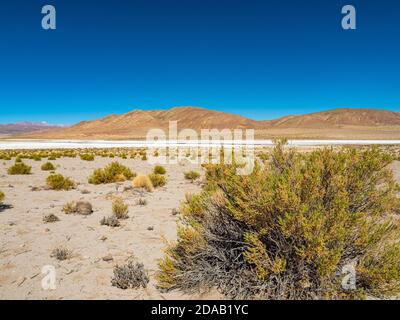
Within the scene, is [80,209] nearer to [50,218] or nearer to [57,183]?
[50,218]

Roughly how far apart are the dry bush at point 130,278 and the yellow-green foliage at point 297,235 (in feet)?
1.01

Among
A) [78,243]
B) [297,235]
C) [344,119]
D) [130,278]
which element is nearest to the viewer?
[297,235]

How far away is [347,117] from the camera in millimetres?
177875

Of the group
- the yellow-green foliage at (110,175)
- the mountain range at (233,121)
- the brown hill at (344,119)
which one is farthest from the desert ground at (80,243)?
the brown hill at (344,119)

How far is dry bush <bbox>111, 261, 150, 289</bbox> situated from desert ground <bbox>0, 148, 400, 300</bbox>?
0.08 metres

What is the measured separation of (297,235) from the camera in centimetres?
310

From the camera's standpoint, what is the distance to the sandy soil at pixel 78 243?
3863mm

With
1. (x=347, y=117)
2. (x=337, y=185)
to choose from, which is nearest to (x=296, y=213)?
(x=337, y=185)

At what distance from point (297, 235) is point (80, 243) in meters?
3.96

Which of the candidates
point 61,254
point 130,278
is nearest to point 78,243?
point 61,254

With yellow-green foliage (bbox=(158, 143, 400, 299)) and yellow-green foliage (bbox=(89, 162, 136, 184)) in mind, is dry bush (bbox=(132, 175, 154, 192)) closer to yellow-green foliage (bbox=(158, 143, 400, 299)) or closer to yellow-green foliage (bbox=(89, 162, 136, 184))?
yellow-green foliage (bbox=(89, 162, 136, 184))

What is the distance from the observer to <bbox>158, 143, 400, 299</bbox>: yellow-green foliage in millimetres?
3020

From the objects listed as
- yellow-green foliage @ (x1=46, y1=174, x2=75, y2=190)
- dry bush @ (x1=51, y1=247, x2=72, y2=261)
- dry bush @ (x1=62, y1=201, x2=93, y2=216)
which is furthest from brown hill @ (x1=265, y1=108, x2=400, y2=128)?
dry bush @ (x1=51, y1=247, x2=72, y2=261)
